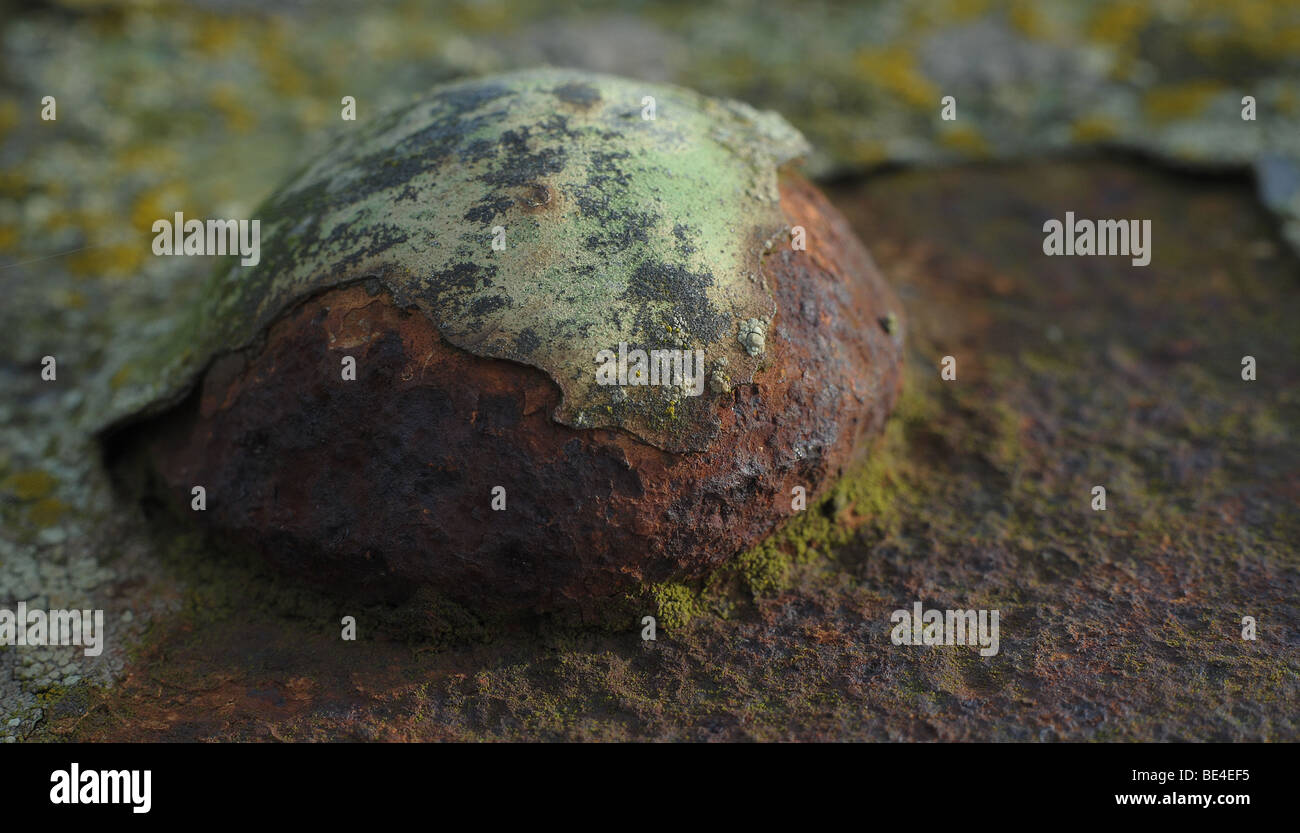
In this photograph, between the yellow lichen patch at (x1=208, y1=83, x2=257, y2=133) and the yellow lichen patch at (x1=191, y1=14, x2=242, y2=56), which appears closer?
the yellow lichen patch at (x1=208, y1=83, x2=257, y2=133)

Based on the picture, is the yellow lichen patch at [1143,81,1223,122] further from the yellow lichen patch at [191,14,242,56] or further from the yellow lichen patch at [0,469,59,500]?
the yellow lichen patch at [0,469,59,500]

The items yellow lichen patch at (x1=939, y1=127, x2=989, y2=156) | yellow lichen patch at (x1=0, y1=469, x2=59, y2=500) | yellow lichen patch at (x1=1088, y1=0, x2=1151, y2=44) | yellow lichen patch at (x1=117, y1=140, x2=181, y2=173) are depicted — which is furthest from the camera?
yellow lichen patch at (x1=1088, y1=0, x2=1151, y2=44)

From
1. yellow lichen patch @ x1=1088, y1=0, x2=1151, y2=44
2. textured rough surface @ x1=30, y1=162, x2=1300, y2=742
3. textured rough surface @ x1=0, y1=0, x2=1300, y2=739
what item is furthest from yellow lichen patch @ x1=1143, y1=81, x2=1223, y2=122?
textured rough surface @ x1=30, y1=162, x2=1300, y2=742

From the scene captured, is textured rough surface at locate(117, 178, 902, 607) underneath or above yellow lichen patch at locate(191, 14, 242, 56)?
underneath

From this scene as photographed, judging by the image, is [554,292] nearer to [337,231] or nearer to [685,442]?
[685,442]

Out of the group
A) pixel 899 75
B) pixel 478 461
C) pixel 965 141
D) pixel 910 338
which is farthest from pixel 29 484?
pixel 899 75

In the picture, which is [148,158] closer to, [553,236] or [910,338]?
[553,236]
